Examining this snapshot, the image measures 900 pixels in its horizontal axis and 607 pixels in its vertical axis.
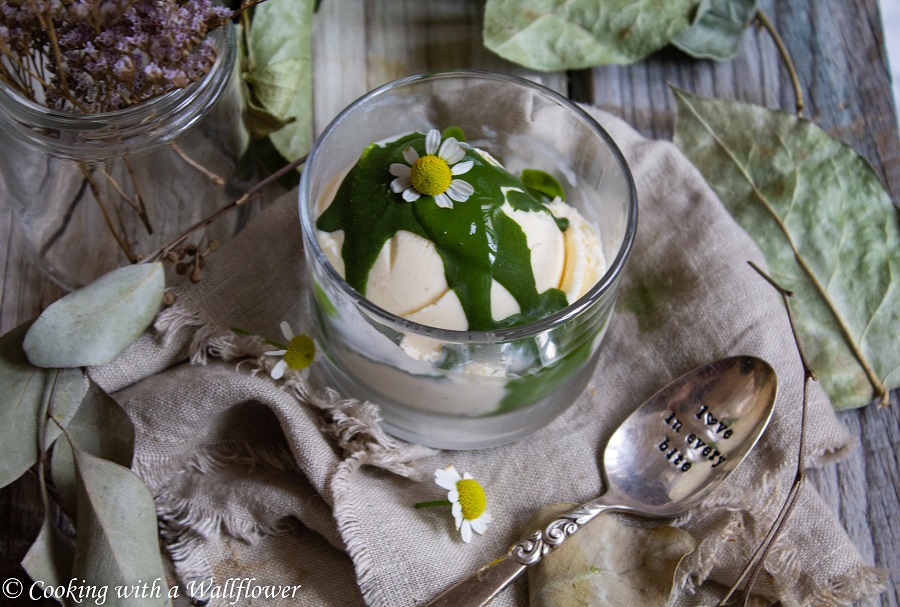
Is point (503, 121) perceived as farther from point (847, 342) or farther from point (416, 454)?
point (847, 342)

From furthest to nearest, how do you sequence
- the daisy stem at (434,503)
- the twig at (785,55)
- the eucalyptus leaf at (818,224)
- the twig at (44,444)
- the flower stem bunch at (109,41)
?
1. the twig at (785,55)
2. the eucalyptus leaf at (818,224)
3. the daisy stem at (434,503)
4. the twig at (44,444)
5. the flower stem bunch at (109,41)

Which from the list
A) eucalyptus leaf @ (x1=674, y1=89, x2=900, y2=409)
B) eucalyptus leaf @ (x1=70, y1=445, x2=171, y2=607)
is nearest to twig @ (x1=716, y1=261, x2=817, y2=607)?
eucalyptus leaf @ (x1=674, y1=89, x2=900, y2=409)

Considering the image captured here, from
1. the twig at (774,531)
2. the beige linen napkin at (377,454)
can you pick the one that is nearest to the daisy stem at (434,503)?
the beige linen napkin at (377,454)

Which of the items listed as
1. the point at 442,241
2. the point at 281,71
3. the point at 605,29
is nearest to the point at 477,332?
the point at 442,241

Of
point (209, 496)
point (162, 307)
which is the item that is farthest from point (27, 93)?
point (209, 496)

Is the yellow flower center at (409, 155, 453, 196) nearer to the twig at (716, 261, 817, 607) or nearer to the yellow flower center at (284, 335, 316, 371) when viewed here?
the yellow flower center at (284, 335, 316, 371)

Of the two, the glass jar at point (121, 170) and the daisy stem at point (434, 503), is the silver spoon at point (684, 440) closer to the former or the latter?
the daisy stem at point (434, 503)
